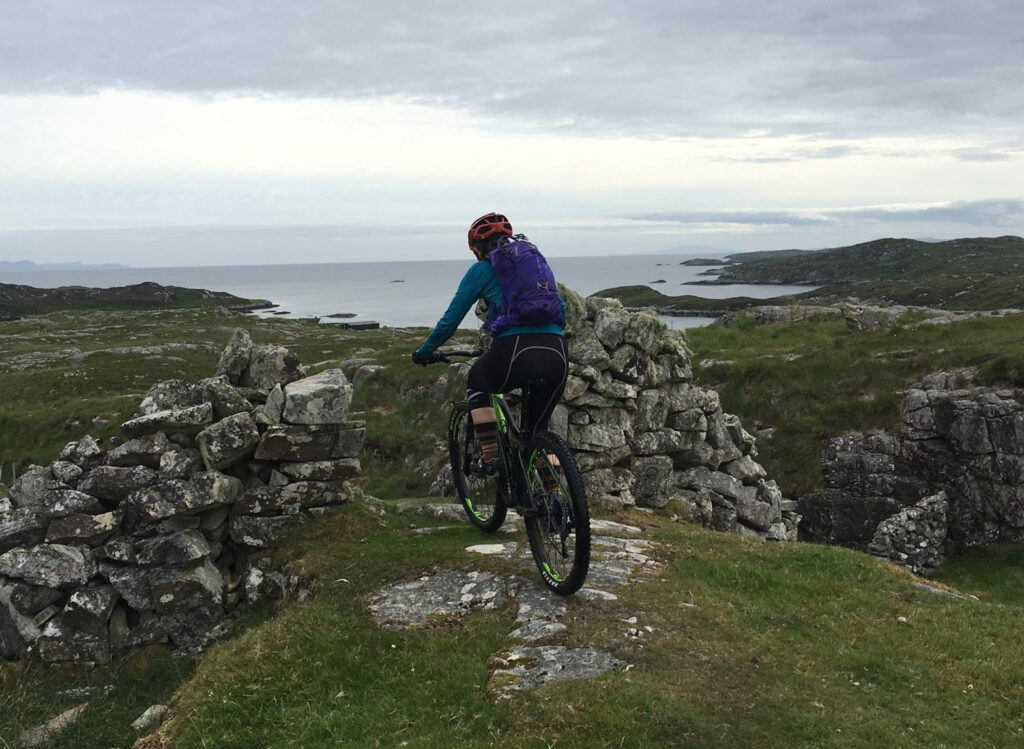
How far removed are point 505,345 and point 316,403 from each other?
208 inches

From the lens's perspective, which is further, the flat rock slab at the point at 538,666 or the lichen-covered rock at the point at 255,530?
the lichen-covered rock at the point at 255,530

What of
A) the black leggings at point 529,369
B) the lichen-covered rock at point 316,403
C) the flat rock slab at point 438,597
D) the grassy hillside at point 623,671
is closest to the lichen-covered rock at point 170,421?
the lichen-covered rock at point 316,403

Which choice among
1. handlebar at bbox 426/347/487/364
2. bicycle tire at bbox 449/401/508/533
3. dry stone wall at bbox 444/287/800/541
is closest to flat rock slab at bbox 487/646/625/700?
bicycle tire at bbox 449/401/508/533

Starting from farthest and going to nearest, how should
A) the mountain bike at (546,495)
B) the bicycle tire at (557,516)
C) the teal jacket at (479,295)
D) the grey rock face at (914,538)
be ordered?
the grey rock face at (914,538)
the teal jacket at (479,295)
the mountain bike at (546,495)
the bicycle tire at (557,516)

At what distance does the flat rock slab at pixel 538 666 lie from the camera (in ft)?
24.0

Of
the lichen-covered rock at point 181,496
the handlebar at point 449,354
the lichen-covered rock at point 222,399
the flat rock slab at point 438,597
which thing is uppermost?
the handlebar at point 449,354

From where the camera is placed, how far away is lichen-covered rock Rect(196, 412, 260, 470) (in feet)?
40.3

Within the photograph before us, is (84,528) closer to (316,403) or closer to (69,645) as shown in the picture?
(69,645)

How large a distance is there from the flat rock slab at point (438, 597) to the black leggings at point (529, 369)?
8.57ft

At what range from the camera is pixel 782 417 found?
3100 cm

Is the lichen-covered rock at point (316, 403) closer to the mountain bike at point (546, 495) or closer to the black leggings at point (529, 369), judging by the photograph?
the mountain bike at point (546, 495)

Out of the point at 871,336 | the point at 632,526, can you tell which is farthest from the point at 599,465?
the point at 871,336

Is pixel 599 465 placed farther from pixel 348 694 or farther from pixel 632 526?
pixel 348 694

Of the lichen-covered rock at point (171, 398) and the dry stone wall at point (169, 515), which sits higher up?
the lichen-covered rock at point (171, 398)
